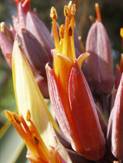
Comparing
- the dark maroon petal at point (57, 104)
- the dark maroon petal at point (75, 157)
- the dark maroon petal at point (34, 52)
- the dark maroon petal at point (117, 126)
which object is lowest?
the dark maroon petal at point (75, 157)

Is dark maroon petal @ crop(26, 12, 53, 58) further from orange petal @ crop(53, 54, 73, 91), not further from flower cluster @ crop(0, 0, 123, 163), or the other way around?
orange petal @ crop(53, 54, 73, 91)

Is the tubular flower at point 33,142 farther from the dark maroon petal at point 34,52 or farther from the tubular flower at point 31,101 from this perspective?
the dark maroon petal at point 34,52

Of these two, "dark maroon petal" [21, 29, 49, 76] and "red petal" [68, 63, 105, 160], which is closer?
"red petal" [68, 63, 105, 160]

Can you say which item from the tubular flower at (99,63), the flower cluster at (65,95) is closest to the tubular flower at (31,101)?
the flower cluster at (65,95)

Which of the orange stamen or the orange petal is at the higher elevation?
the orange stamen

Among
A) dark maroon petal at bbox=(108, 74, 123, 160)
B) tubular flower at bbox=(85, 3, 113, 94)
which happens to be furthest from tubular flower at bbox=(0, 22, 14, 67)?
dark maroon petal at bbox=(108, 74, 123, 160)

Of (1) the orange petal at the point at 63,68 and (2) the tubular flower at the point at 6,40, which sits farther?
(2) the tubular flower at the point at 6,40

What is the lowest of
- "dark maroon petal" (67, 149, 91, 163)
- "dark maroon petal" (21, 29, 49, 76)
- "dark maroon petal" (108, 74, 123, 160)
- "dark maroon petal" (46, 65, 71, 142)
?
"dark maroon petal" (67, 149, 91, 163)

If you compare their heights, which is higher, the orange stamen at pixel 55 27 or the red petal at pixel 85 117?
the orange stamen at pixel 55 27
